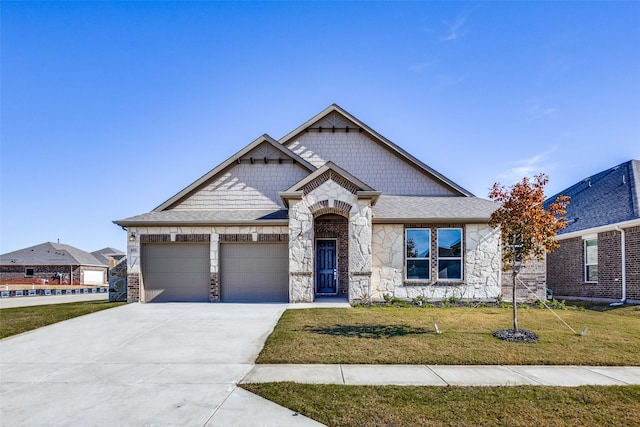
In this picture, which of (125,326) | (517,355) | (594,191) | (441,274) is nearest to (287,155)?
(441,274)

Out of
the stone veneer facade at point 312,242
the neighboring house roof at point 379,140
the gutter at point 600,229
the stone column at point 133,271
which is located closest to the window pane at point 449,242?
the stone veneer facade at point 312,242

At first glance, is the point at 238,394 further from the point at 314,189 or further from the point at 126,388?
the point at 314,189

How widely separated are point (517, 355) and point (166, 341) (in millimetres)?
7363

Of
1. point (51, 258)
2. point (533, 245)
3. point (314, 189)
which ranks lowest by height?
point (51, 258)

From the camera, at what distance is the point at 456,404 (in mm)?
5312

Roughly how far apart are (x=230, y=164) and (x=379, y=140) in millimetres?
6735

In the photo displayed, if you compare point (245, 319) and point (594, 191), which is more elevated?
point (594, 191)

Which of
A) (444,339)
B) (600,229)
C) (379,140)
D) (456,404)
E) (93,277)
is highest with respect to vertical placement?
(379,140)

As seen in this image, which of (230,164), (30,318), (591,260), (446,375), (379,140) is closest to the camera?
(446,375)

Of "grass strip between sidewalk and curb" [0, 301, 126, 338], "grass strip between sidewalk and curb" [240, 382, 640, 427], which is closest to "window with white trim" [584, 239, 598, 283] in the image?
"grass strip between sidewalk and curb" [240, 382, 640, 427]

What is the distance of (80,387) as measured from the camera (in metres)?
6.20

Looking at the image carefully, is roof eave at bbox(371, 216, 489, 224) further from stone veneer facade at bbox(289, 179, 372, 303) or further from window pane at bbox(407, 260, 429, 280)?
window pane at bbox(407, 260, 429, 280)

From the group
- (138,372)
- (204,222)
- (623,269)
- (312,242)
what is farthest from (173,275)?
(623,269)

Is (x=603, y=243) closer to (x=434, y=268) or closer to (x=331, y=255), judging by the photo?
(x=434, y=268)
